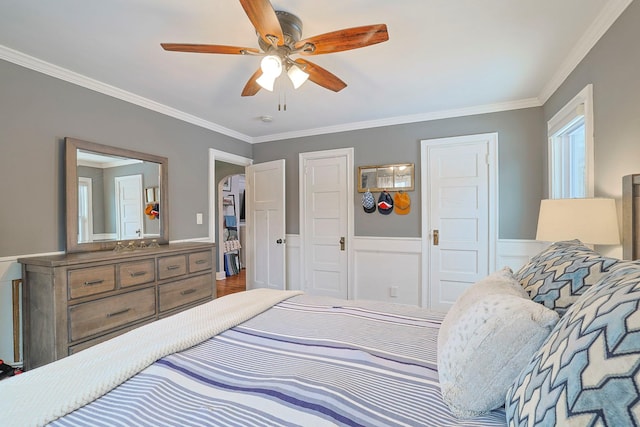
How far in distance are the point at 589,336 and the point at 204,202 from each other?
370cm

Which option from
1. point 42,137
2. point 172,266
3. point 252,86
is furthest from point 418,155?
point 42,137

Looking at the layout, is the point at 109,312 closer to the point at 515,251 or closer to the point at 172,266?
the point at 172,266

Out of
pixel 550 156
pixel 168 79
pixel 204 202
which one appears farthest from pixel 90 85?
pixel 550 156

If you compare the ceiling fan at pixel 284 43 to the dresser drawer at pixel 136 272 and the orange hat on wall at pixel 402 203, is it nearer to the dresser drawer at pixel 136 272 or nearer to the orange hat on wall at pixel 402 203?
the dresser drawer at pixel 136 272

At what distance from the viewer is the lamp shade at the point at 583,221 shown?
1.53 metres

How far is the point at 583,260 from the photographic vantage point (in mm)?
1014

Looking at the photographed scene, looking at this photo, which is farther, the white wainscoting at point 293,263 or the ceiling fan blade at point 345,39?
the white wainscoting at point 293,263

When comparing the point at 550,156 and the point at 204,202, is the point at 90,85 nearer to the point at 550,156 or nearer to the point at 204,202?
the point at 204,202

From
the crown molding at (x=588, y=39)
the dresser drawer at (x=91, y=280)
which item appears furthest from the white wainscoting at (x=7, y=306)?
the crown molding at (x=588, y=39)

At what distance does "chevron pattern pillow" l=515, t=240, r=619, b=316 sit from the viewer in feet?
3.03

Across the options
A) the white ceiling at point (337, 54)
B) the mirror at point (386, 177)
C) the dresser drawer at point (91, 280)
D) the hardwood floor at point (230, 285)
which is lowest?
the hardwood floor at point (230, 285)

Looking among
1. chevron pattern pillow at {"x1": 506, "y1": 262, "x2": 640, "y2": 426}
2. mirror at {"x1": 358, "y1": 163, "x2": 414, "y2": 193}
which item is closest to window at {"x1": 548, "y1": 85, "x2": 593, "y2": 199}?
mirror at {"x1": 358, "y1": 163, "x2": 414, "y2": 193}

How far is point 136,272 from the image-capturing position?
240 centimetres

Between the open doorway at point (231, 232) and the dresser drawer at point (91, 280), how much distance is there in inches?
116
